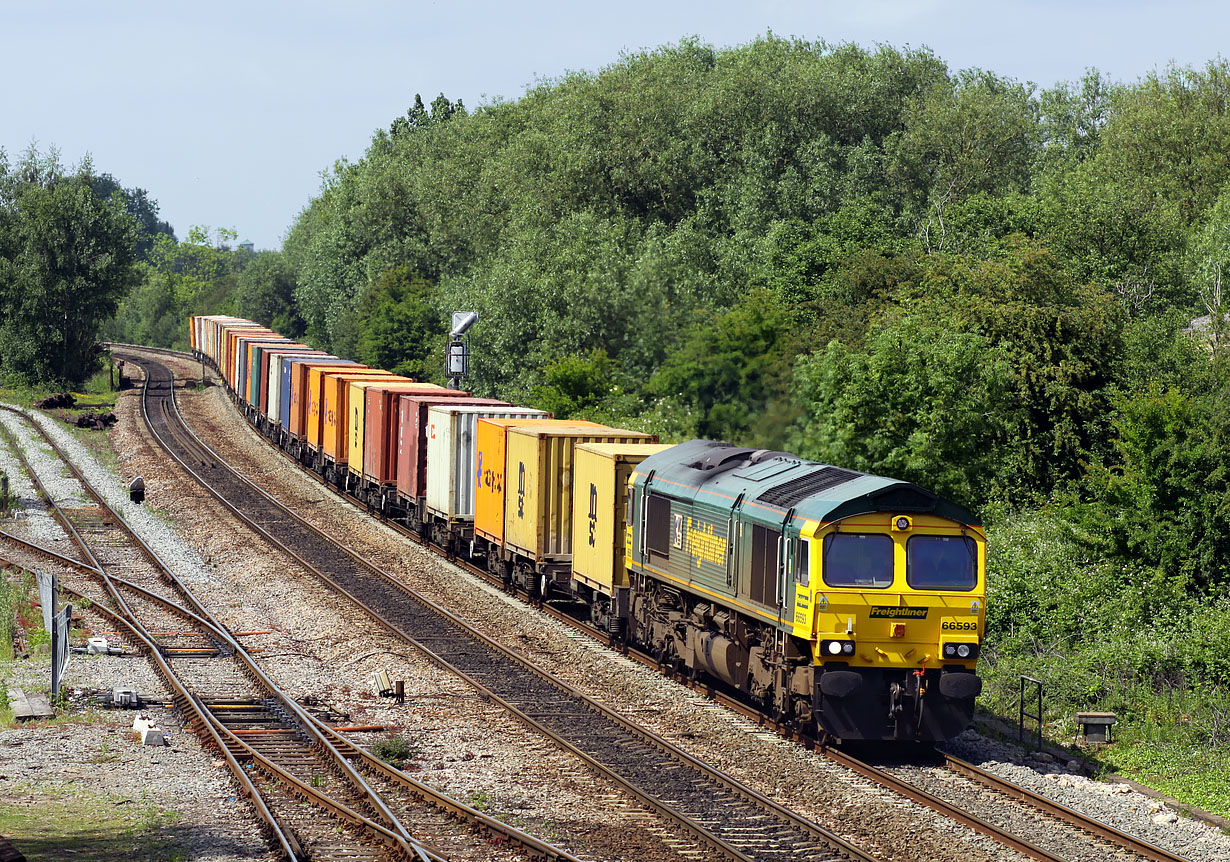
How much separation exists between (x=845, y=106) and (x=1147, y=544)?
40.6 meters

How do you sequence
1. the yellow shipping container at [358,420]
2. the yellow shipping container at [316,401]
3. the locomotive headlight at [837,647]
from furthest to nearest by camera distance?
the yellow shipping container at [316,401]
the yellow shipping container at [358,420]
the locomotive headlight at [837,647]

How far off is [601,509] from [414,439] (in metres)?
12.4

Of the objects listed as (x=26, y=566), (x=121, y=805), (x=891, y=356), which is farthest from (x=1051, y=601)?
(x=26, y=566)

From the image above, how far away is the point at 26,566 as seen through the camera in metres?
31.0

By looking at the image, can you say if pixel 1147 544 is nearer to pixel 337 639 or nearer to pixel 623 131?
pixel 337 639

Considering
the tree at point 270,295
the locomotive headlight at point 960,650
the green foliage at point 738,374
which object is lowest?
the locomotive headlight at point 960,650

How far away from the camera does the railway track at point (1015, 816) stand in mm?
13953

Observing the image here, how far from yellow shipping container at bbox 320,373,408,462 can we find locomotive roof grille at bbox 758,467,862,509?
2670cm

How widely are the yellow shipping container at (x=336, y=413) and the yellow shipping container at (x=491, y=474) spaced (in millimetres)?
13313

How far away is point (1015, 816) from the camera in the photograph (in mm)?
15180

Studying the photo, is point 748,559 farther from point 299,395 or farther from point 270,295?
point 270,295

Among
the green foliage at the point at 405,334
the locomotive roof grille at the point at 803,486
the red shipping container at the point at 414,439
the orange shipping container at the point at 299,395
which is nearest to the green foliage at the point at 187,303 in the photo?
the green foliage at the point at 405,334

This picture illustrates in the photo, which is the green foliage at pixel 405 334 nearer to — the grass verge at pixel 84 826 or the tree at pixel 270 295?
the tree at pixel 270 295

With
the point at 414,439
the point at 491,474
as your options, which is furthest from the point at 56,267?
the point at 491,474
